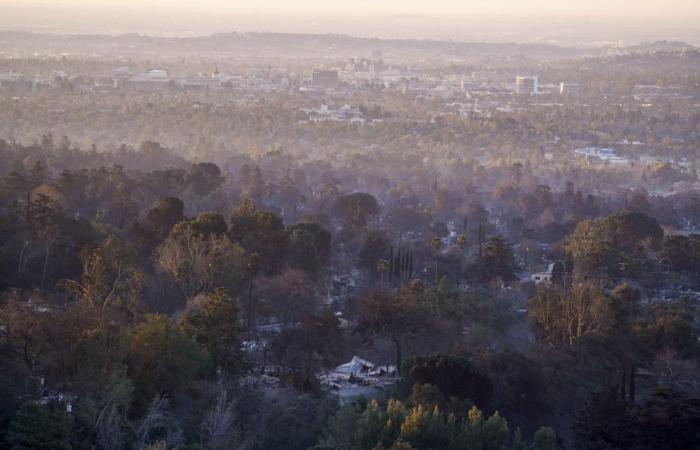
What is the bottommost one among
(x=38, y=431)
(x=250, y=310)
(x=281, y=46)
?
(x=281, y=46)

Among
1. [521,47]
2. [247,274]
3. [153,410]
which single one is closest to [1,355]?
[153,410]

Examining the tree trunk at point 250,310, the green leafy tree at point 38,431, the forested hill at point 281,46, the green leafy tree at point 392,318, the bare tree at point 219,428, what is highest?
the green leafy tree at point 38,431

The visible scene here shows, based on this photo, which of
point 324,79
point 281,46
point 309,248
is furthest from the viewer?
point 281,46

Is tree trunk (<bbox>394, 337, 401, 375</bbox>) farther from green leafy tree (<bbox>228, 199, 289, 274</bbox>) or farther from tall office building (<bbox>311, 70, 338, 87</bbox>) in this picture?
tall office building (<bbox>311, 70, 338, 87</bbox>)

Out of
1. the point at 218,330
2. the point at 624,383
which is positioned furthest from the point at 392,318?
the point at 624,383

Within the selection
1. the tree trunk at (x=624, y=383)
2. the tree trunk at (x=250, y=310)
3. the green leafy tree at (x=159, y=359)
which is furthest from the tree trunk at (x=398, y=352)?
the green leafy tree at (x=159, y=359)

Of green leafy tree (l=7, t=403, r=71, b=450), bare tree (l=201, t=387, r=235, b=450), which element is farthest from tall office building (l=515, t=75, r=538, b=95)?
green leafy tree (l=7, t=403, r=71, b=450)

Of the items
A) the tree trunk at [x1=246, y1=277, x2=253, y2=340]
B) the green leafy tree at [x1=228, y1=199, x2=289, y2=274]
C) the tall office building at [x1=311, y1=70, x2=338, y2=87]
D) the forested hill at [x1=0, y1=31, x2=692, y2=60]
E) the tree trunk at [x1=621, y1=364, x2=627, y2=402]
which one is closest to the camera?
the tree trunk at [x1=621, y1=364, x2=627, y2=402]

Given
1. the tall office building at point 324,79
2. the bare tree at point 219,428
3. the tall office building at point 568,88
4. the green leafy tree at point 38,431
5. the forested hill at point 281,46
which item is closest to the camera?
the green leafy tree at point 38,431

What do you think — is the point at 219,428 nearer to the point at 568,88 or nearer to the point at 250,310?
the point at 250,310

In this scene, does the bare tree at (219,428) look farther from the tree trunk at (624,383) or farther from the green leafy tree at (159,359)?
the tree trunk at (624,383)

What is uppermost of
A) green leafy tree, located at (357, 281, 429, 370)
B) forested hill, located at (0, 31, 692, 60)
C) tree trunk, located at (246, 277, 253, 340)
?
green leafy tree, located at (357, 281, 429, 370)
